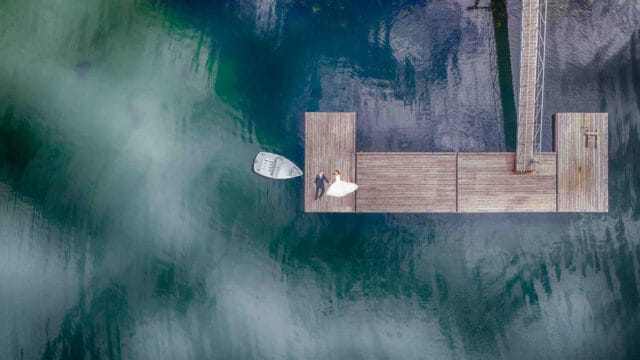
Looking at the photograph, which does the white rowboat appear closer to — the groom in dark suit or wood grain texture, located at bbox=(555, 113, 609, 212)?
the groom in dark suit

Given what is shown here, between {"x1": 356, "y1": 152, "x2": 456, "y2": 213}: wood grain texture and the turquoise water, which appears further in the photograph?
the turquoise water

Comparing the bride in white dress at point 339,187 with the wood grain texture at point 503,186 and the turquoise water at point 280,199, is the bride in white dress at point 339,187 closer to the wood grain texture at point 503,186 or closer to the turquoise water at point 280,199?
the turquoise water at point 280,199

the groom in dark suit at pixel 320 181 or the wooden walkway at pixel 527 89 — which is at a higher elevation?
the wooden walkway at pixel 527 89

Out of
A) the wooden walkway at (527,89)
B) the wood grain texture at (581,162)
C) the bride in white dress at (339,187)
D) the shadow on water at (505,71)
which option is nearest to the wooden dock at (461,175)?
the wood grain texture at (581,162)

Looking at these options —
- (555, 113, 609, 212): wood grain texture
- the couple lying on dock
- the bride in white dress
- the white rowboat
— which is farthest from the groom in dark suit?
(555, 113, 609, 212): wood grain texture

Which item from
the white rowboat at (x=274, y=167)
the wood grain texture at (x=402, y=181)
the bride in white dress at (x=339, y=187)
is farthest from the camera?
the white rowboat at (x=274, y=167)

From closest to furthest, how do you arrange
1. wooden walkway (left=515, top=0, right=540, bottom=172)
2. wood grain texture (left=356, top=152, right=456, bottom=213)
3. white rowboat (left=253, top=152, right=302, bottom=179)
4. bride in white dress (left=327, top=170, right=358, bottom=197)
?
wooden walkway (left=515, top=0, right=540, bottom=172) → bride in white dress (left=327, top=170, right=358, bottom=197) → wood grain texture (left=356, top=152, right=456, bottom=213) → white rowboat (left=253, top=152, right=302, bottom=179)

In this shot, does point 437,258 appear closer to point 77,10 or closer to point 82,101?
point 82,101
